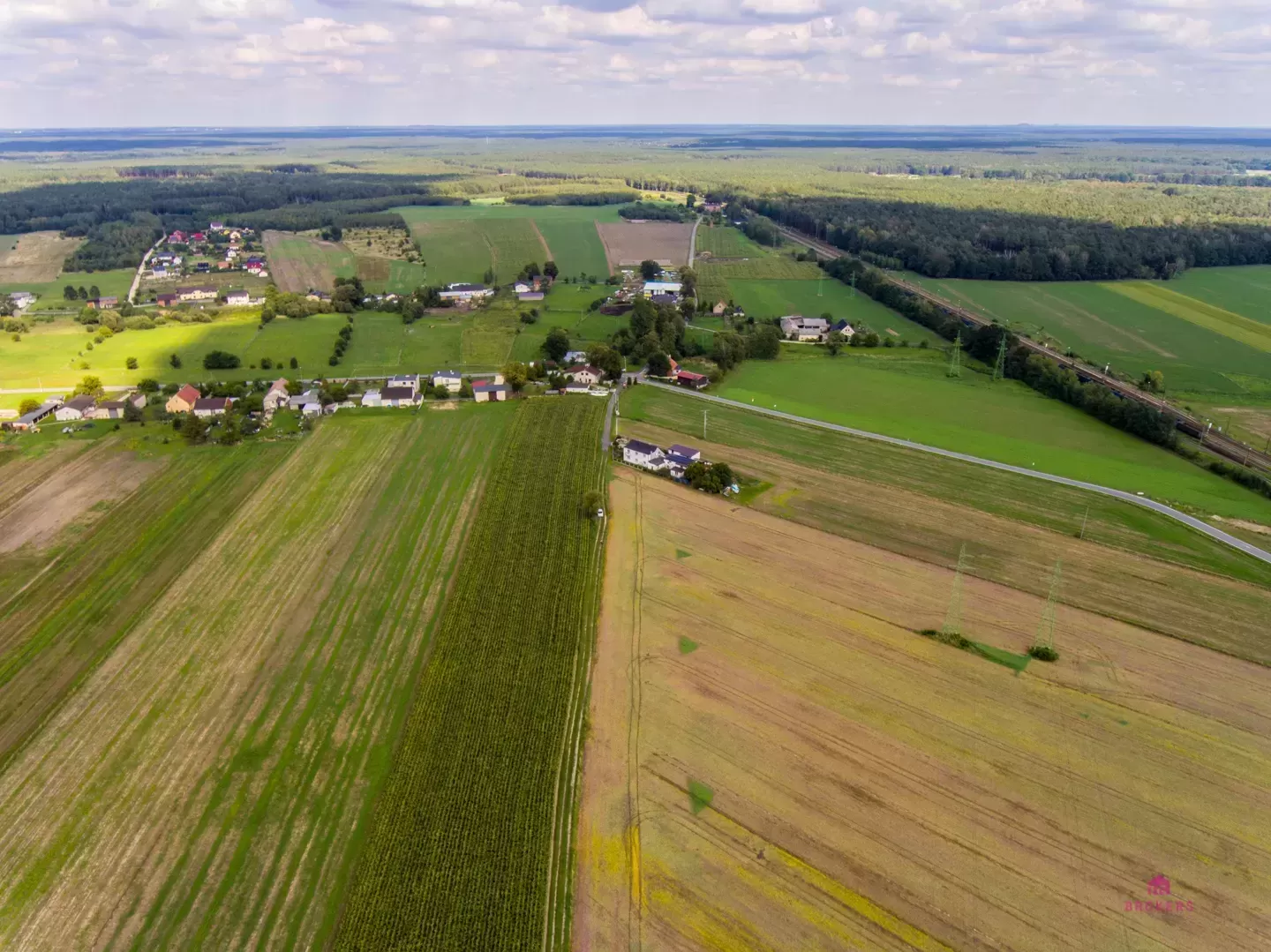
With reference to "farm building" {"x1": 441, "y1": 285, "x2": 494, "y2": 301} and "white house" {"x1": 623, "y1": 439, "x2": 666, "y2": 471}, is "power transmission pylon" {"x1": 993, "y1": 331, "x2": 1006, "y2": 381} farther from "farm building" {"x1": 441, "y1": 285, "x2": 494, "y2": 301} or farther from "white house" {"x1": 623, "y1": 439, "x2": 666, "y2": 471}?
"farm building" {"x1": 441, "y1": 285, "x2": 494, "y2": 301}

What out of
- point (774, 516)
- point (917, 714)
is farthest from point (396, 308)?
point (917, 714)

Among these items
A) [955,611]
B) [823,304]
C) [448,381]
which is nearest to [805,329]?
[823,304]

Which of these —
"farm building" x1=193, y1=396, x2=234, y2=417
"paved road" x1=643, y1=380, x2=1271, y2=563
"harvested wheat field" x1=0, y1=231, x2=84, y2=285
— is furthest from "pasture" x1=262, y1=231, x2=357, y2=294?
"paved road" x1=643, y1=380, x2=1271, y2=563

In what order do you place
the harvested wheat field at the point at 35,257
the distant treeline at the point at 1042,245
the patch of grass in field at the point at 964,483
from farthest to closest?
the harvested wheat field at the point at 35,257, the distant treeline at the point at 1042,245, the patch of grass in field at the point at 964,483

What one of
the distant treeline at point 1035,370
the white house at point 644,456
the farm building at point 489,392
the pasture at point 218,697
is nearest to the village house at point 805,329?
the distant treeline at point 1035,370

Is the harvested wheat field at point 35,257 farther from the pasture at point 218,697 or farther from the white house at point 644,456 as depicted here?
the white house at point 644,456

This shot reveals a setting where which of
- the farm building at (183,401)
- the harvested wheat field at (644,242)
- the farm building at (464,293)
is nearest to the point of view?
the farm building at (183,401)

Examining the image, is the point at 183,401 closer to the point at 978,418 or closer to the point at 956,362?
the point at 978,418
